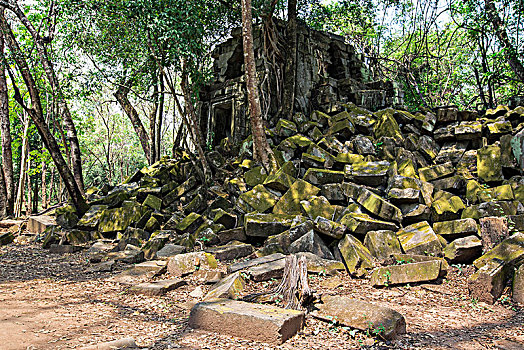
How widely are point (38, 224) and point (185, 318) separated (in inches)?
342

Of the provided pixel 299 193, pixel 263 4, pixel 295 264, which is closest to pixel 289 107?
pixel 263 4

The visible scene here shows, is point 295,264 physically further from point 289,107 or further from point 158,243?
point 289,107

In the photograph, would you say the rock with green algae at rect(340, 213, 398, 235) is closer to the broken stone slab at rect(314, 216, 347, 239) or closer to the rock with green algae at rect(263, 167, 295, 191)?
the broken stone slab at rect(314, 216, 347, 239)

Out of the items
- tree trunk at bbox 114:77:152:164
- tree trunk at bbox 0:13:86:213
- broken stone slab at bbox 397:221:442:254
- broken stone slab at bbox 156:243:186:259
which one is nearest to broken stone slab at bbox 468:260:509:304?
broken stone slab at bbox 397:221:442:254

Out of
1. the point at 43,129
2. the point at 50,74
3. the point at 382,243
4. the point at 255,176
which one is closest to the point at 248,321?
the point at 382,243

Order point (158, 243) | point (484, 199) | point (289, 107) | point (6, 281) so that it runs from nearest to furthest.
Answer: point (6, 281), point (484, 199), point (158, 243), point (289, 107)

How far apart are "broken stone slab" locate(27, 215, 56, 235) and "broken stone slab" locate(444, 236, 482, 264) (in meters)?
9.82

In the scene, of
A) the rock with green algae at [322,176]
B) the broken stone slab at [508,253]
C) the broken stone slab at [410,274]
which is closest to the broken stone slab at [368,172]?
the rock with green algae at [322,176]

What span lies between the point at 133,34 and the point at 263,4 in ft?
12.7

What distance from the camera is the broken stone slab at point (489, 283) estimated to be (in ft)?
12.7

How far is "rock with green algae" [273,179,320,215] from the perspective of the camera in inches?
254

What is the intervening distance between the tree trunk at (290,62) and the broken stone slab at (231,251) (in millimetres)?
4922

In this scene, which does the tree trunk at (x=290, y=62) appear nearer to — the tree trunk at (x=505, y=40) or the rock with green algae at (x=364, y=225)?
the rock with green algae at (x=364, y=225)

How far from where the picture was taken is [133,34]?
8719 millimetres
